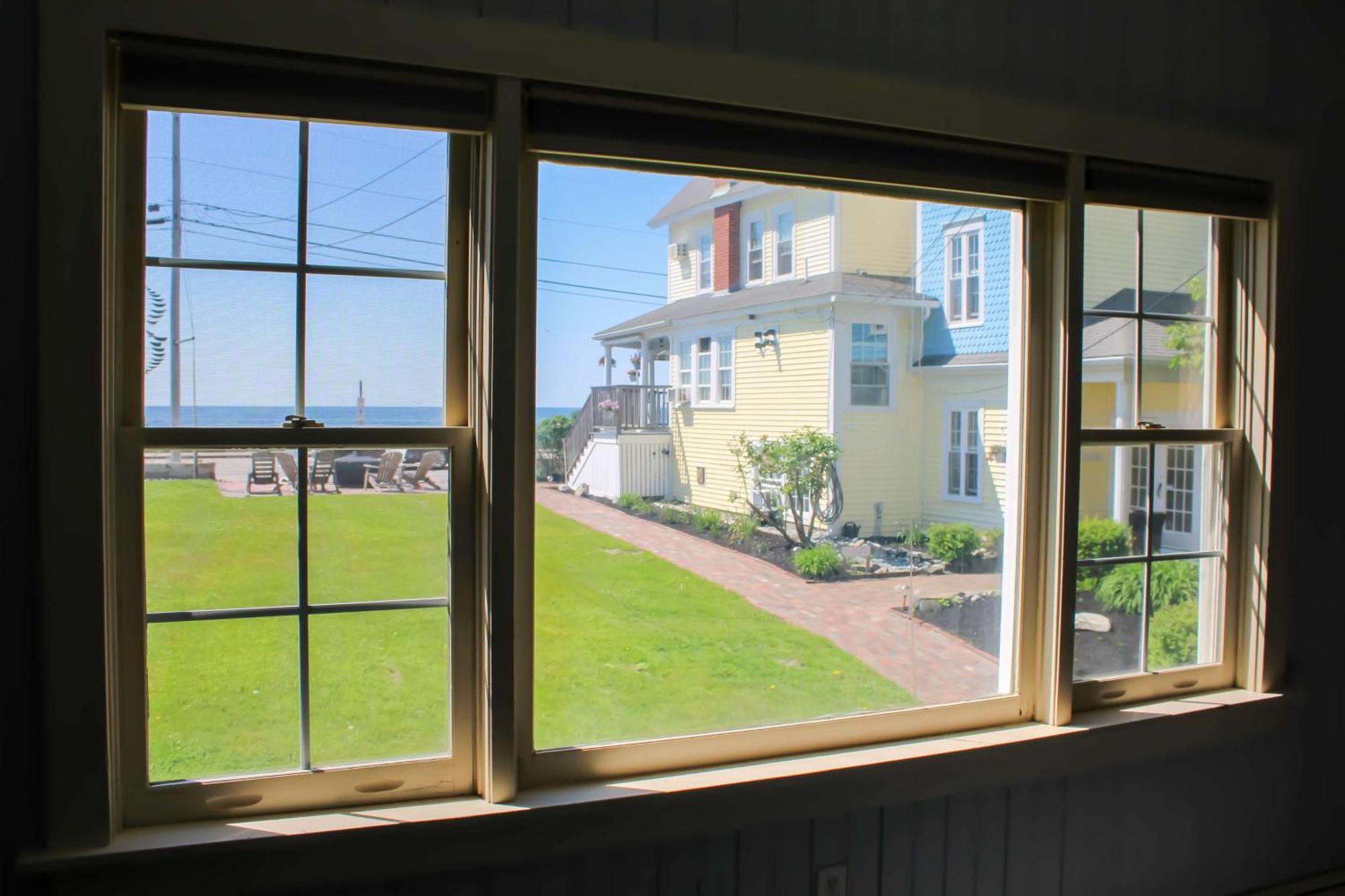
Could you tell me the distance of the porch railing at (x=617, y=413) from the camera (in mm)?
1900

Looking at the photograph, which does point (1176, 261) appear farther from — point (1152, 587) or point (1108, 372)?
point (1152, 587)

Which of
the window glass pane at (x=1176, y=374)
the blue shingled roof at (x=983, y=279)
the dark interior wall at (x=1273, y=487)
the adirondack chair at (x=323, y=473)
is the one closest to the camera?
the dark interior wall at (x=1273, y=487)

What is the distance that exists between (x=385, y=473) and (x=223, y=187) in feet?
2.00

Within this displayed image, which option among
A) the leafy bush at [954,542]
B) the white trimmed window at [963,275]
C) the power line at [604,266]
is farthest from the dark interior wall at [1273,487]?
the leafy bush at [954,542]

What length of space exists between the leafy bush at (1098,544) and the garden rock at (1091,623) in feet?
0.25

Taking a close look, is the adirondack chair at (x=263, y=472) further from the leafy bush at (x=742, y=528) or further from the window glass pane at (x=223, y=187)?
the leafy bush at (x=742, y=528)

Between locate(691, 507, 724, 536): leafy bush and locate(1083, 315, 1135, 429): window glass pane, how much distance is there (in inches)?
43.8

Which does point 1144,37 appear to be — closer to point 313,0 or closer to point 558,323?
point 558,323

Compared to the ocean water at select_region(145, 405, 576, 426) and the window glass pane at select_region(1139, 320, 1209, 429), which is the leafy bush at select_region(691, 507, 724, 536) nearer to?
the ocean water at select_region(145, 405, 576, 426)

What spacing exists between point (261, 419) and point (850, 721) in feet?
4.91

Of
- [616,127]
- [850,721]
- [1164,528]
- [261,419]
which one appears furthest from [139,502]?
[1164,528]

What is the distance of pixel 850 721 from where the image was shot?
2160mm

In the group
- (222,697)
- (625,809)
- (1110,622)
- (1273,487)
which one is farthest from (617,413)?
(1273,487)

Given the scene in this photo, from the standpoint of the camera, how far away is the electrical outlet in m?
2.03
